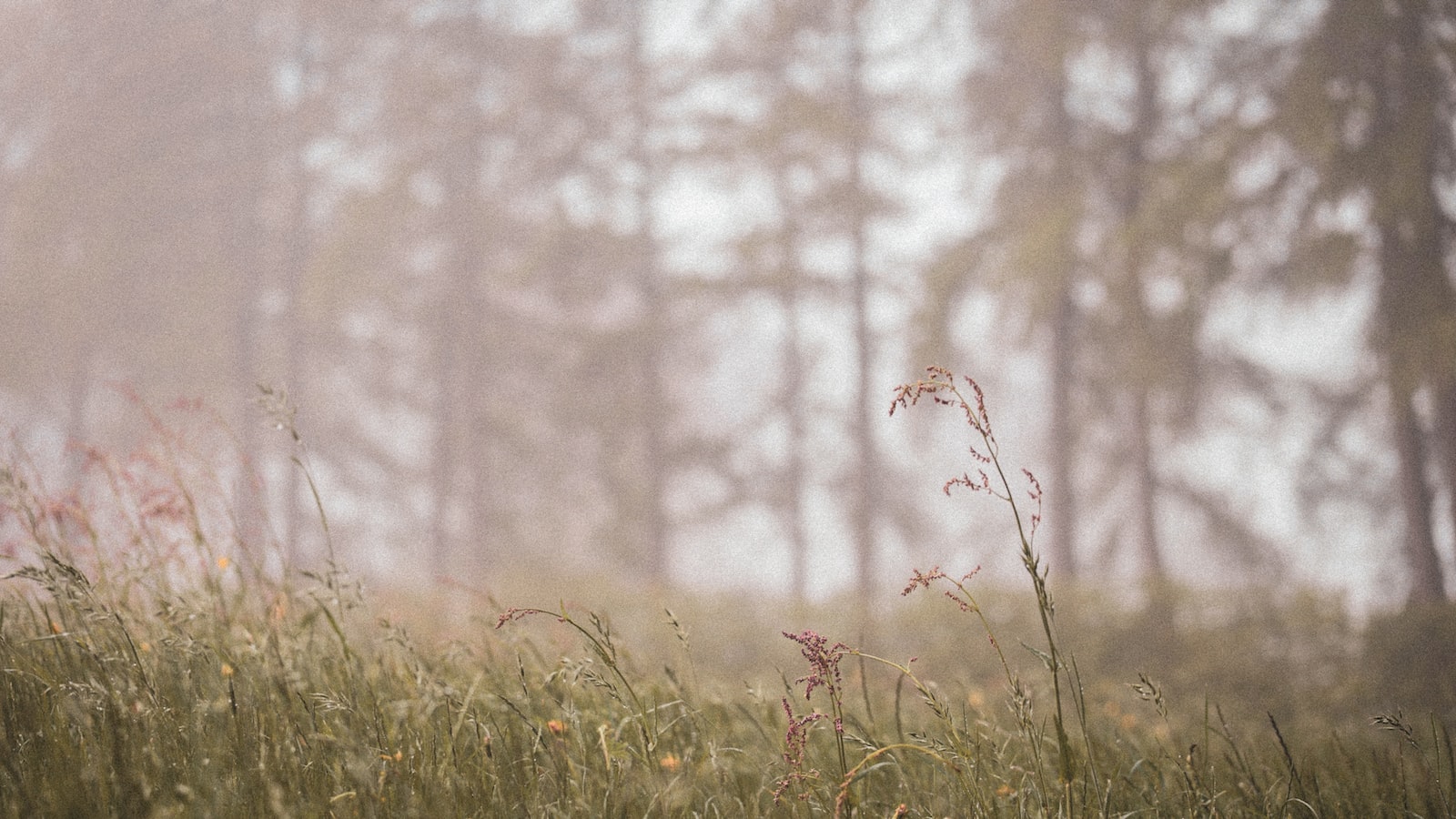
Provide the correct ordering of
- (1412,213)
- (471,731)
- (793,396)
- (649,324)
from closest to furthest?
1. (471,731)
2. (1412,213)
3. (649,324)
4. (793,396)

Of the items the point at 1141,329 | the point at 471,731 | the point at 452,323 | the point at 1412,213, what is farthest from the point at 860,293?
the point at 471,731

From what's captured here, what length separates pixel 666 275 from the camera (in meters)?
14.7

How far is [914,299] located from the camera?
45.8ft

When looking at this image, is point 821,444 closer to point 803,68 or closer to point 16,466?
point 803,68

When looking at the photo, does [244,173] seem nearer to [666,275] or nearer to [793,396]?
[666,275]

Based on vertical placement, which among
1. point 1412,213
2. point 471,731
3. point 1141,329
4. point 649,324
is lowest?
point 471,731

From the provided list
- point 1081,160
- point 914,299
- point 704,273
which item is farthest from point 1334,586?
point 704,273

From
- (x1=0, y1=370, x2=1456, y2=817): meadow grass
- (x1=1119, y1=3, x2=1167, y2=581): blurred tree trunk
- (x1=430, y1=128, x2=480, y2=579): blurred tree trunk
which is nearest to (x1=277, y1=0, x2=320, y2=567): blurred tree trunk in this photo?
(x1=430, y1=128, x2=480, y2=579): blurred tree trunk

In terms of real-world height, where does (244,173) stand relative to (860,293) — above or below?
A: above

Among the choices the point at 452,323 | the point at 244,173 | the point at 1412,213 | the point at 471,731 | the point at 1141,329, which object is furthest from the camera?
the point at 452,323

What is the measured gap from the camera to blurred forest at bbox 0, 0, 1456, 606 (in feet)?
30.6

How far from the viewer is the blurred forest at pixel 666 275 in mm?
9336

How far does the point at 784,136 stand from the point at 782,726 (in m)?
10.8

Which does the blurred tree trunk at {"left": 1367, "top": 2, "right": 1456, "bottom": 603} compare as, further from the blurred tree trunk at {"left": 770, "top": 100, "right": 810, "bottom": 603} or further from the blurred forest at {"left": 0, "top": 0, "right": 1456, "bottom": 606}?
the blurred tree trunk at {"left": 770, "top": 100, "right": 810, "bottom": 603}
